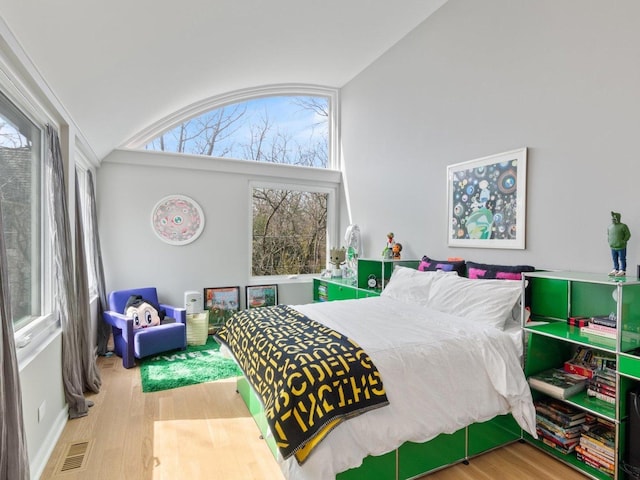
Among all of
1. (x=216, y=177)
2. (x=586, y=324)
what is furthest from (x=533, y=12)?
(x=216, y=177)

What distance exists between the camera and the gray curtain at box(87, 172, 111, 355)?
3.83 m

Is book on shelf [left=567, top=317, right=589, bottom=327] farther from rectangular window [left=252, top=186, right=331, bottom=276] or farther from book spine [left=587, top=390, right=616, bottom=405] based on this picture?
rectangular window [left=252, top=186, right=331, bottom=276]

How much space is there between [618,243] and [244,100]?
457 centimetres

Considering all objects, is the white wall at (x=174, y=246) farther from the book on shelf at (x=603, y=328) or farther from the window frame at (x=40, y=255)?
the book on shelf at (x=603, y=328)

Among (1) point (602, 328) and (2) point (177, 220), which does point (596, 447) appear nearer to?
(1) point (602, 328)

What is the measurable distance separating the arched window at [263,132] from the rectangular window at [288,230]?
1.73 ft

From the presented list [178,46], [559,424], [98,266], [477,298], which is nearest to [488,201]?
[477,298]

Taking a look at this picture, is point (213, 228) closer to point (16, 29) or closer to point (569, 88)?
point (16, 29)

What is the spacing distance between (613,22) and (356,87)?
10.6ft

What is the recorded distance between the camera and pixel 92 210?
3.87 m

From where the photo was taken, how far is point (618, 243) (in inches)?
78.6

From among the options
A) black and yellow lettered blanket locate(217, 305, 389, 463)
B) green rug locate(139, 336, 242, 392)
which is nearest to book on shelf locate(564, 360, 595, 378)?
black and yellow lettered blanket locate(217, 305, 389, 463)

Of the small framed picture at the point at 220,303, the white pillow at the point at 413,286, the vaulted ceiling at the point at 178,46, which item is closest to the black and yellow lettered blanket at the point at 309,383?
the white pillow at the point at 413,286

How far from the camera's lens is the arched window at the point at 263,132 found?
4699mm
